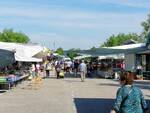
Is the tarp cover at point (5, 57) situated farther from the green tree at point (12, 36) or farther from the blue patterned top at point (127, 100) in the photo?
the green tree at point (12, 36)

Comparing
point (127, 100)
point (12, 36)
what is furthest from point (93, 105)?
point (12, 36)

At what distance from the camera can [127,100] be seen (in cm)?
887

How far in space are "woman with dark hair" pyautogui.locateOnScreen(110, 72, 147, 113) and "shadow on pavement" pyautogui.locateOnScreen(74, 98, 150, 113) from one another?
8.89 m

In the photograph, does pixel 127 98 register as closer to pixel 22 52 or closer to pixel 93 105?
pixel 93 105

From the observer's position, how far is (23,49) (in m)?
36.4

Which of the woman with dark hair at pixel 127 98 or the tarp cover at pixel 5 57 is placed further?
the tarp cover at pixel 5 57

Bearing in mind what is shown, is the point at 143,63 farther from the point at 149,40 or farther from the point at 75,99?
the point at 149,40

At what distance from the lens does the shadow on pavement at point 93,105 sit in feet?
59.6

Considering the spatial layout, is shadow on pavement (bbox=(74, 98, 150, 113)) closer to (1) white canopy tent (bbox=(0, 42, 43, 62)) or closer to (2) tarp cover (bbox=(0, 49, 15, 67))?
(2) tarp cover (bbox=(0, 49, 15, 67))

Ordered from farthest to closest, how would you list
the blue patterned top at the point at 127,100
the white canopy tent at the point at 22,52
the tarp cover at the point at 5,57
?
1. the white canopy tent at the point at 22,52
2. the tarp cover at the point at 5,57
3. the blue patterned top at the point at 127,100

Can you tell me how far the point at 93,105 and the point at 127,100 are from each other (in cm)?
1125

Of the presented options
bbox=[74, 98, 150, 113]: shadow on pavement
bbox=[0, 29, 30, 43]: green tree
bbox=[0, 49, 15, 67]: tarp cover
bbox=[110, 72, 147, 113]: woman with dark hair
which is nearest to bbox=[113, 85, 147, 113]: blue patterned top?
bbox=[110, 72, 147, 113]: woman with dark hair

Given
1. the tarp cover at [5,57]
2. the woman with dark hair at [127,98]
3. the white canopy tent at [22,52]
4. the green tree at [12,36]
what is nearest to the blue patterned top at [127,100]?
the woman with dark hair at [127,98]

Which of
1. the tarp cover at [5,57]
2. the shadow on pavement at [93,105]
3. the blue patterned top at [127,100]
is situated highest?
the tarp cover at [5,57]
